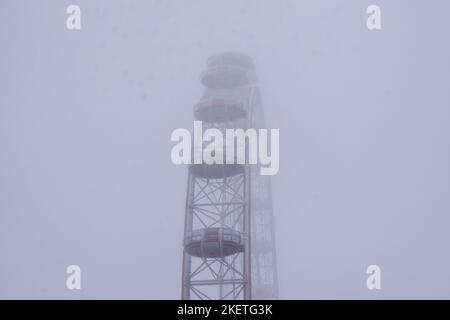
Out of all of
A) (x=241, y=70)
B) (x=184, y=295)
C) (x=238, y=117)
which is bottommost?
(x=184, y=295)

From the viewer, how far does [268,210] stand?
7400 cm
